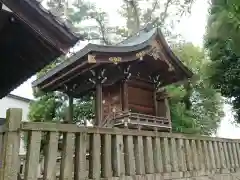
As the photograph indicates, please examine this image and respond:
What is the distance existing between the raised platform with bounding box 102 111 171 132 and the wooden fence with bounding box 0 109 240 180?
16.6 feet

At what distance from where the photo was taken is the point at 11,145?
2.78 metres

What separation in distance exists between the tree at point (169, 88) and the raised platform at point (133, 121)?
3.27 metres

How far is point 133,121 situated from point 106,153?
23.6 ft

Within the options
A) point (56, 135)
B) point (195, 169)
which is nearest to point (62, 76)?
point (195, 169)

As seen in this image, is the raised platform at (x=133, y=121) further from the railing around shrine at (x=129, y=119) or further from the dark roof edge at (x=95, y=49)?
the dark roof edge at (x=95, y=49)

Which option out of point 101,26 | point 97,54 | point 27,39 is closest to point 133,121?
point 97,54

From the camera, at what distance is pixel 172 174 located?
4.59 metres

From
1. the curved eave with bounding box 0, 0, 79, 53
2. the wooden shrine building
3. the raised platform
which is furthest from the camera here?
the raised platform

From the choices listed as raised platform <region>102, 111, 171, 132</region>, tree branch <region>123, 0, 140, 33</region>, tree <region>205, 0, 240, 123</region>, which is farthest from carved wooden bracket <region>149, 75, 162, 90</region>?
tree branch <region>123, 0, 140, 33</region>

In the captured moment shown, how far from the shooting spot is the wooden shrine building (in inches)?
407

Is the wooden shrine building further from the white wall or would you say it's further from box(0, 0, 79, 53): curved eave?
the white wall

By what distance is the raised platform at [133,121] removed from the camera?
10712 millimetres

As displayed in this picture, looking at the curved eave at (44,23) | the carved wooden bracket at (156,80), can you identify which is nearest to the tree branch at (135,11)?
the carved wooden bracket at (156,80)

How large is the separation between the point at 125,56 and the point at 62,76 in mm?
2710
